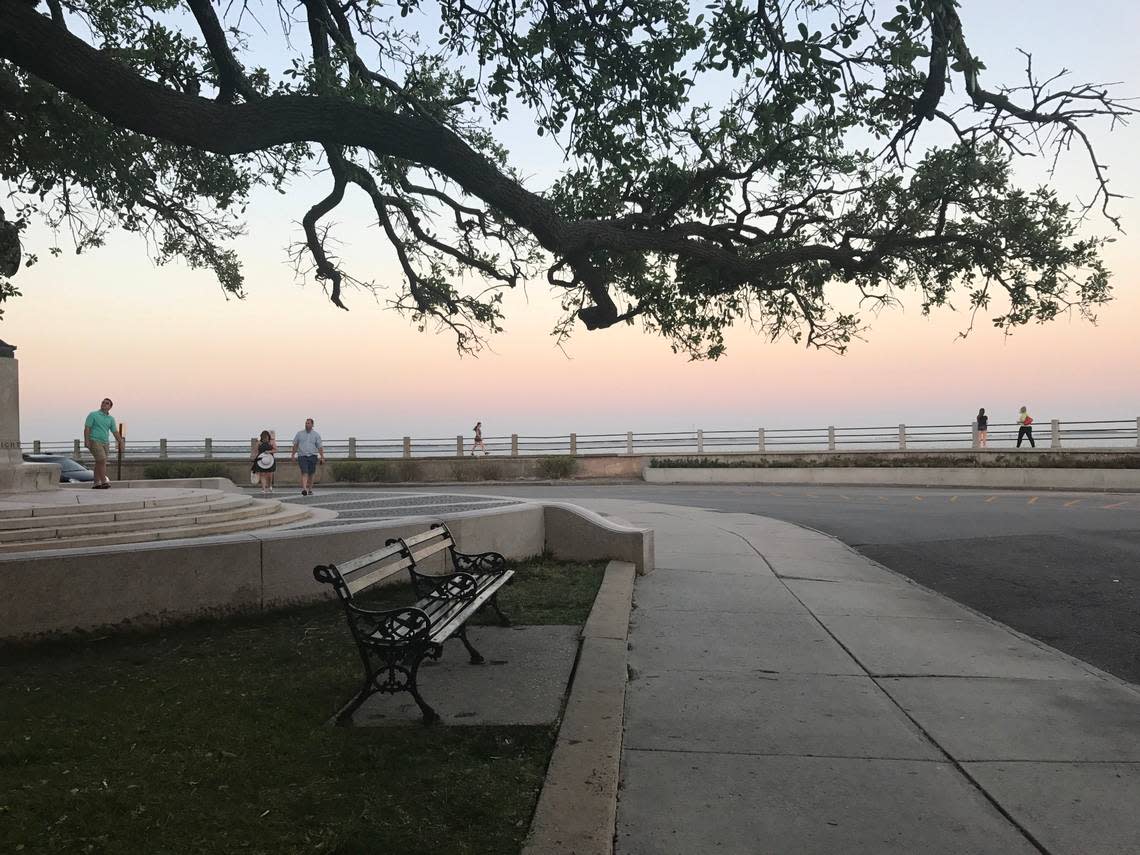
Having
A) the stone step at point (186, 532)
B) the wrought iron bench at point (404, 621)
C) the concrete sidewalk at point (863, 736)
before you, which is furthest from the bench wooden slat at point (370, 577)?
the stone step at point (186, 532)

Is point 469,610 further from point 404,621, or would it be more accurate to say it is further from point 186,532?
point 186,532

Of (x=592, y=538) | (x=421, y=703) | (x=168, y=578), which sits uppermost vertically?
(x=168, y=578)

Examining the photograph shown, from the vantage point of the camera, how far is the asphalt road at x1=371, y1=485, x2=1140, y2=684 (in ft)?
26.8

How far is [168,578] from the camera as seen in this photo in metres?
7.16

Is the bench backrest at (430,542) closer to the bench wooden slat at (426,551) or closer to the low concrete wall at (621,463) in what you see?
the bench wooden slat at (426,551)

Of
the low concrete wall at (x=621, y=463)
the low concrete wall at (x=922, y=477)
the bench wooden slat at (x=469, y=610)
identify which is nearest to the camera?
the bench wooden slat at (x=469, y=610)

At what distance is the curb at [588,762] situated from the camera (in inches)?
138

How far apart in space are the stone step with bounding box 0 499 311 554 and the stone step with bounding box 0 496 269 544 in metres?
0.05

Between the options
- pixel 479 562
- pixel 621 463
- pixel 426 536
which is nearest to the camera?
pixel 426 536

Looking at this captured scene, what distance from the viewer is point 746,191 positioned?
34.3 feet

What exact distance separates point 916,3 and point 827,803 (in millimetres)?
5348

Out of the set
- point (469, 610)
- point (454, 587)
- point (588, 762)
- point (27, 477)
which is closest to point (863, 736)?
point (588, 762)

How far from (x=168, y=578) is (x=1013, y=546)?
431 inches

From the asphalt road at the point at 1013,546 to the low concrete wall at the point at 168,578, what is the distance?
18.8 feet
